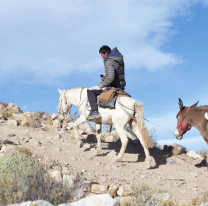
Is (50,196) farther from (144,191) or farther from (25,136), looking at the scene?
(25,136)

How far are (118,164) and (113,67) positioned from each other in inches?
136

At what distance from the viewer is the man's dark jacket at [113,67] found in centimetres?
911

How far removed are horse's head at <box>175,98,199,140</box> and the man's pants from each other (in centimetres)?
296

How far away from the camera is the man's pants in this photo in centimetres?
940

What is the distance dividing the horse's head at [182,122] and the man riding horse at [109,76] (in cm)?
235

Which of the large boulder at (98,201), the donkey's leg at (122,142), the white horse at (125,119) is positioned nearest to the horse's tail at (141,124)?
the white horse at (125,119)

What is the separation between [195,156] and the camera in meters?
12.0

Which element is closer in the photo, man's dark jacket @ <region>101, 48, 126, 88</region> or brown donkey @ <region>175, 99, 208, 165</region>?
brown donkey @ <region>175, 99, 208, 165</region>

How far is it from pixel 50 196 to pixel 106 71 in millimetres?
5268

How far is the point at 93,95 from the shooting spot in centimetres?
955

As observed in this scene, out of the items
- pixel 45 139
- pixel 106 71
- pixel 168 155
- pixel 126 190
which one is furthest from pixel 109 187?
pixel 168 155

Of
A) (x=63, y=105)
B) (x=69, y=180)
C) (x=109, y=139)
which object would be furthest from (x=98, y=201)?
(x=109, y=139)

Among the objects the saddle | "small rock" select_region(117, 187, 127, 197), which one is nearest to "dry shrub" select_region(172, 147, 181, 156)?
the saddle

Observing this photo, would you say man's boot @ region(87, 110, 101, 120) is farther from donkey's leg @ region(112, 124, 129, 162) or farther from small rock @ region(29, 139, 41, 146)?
small rock @ region(29, 139, 41, 146)
